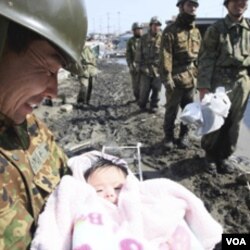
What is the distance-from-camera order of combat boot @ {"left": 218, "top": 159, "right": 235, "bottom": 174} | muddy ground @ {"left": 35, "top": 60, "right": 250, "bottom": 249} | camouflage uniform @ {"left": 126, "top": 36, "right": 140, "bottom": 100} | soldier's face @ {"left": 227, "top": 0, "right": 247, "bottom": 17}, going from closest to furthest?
1. muddy ground @ {"left": 35, "top": 60, "right": 250, "bottom": 249}
2. soldier's face @ {"left": 227, "top": 0, "right": 247, "bottom": 17}
3. combat boot @ {"left": 218, "top": 159, "right": 235, "bottom": 174}
4. camouflage uniform @ {"left": 126, "top": 36, "right": 140, "bottom": 100}

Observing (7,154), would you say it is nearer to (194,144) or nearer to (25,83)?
(25,83)

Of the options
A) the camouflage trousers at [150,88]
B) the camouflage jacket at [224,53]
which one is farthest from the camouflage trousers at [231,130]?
the camouflage trousers at [150,88]

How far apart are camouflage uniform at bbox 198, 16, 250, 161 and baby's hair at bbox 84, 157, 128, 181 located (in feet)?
10.1

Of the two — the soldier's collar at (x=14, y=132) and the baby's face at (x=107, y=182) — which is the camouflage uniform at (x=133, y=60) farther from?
the soldier's collar at (x=14, y=132)

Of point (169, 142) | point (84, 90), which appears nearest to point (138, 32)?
point (84, 90)

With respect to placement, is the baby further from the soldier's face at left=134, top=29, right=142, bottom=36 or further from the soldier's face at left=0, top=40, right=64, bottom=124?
the soldier's face at left=134, top=29, right=142, bottom=36

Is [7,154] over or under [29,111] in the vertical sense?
under

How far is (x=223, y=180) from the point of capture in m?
5.14

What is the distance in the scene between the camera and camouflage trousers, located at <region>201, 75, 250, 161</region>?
4.92 metres

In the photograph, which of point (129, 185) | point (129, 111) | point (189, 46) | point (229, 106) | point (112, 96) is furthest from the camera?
point (112, 96)

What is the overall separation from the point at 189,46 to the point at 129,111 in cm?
451

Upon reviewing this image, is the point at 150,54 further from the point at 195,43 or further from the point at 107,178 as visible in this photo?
the point at 107,178

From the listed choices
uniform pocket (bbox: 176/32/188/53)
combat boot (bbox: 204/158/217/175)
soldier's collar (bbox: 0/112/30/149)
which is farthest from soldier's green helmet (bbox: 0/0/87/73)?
uniform pocket (bbox: 176/32/188/53)

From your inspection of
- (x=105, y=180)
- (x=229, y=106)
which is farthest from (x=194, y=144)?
(x=105, y=180)
